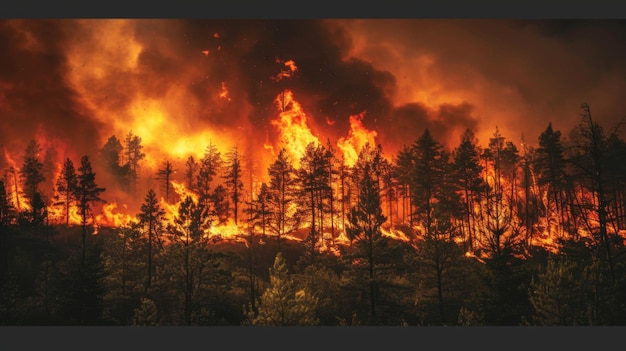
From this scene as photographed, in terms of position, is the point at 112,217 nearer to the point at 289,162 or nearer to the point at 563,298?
the point at 289,162

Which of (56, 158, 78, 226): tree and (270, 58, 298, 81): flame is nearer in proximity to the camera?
(270, 58, 298, 81): flame

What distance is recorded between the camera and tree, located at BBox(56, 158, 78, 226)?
98.7ft

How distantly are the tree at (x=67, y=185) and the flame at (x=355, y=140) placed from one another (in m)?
18.7

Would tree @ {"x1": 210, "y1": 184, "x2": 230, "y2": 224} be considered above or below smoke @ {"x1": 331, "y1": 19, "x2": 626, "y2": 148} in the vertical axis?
below

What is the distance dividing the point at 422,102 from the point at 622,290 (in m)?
15.1

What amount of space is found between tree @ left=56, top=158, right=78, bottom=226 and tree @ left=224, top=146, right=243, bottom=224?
10.3 metres

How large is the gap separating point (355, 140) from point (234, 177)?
972 cm

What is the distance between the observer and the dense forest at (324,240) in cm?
2141

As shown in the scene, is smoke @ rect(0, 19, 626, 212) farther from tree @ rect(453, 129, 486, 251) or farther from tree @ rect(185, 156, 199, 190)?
tree @ rect(453, 129, 486, 251)

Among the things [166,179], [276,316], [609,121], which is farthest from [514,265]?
[166,179]

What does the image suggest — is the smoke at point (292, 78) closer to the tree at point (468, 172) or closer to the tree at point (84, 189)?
the tree at point (468, 172)

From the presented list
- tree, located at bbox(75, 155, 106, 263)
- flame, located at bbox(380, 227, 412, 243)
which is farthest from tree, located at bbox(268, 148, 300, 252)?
tree, located at bbox(75, 155, 106, 263)

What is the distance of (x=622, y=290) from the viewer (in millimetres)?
19562

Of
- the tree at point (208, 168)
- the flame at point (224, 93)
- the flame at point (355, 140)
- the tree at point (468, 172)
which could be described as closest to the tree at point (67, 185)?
A: the tree at point (208, 168)
